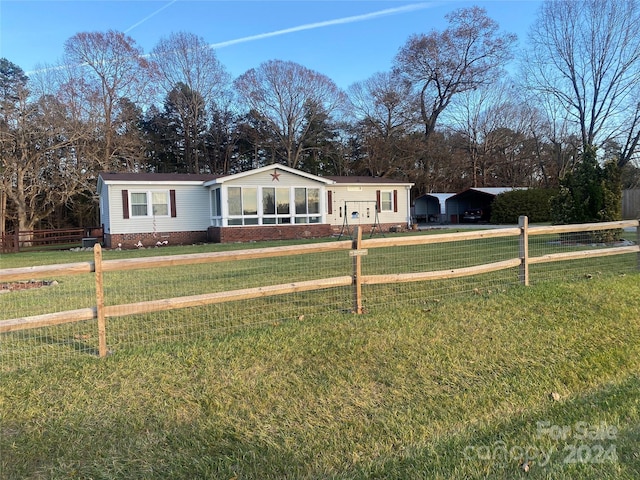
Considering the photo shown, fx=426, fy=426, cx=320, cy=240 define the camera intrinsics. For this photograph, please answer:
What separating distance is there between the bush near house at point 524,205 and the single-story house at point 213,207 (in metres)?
14.0

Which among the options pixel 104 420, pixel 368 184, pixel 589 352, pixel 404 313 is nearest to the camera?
pixel 104 420

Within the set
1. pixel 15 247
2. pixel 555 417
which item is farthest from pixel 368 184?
pixel 555 417

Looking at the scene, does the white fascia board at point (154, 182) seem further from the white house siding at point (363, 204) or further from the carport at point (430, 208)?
the carport at point (430, 208)

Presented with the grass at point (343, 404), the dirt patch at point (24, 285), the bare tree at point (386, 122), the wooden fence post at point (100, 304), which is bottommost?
the grass at point (343, 404)

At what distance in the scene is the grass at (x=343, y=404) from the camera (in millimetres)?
2580

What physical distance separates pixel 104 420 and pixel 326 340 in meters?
2.09

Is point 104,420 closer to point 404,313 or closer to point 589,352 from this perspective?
point 404,313

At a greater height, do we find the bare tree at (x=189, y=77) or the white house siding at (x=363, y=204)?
the bare tree at (x=189, y=77)

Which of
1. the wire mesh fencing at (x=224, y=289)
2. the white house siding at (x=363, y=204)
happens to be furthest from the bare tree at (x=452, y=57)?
the wire mesh fencing at (x=224, y=289)

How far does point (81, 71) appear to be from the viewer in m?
27.5

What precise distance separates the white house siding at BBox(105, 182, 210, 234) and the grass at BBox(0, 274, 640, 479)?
1622 cm

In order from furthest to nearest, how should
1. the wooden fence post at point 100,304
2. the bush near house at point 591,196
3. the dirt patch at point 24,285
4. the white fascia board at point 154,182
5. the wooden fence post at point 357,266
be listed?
the white fascia board at point 154,182, the bush near house at point 591,196, the dirt patch at point 24,285, the wooden fence post at point 357,266, the wooden fence post at point 100,304

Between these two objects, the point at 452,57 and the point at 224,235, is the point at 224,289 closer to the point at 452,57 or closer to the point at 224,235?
the point at 224,235

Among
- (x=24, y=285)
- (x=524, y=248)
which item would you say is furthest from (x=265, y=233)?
(x=524, y=248)
